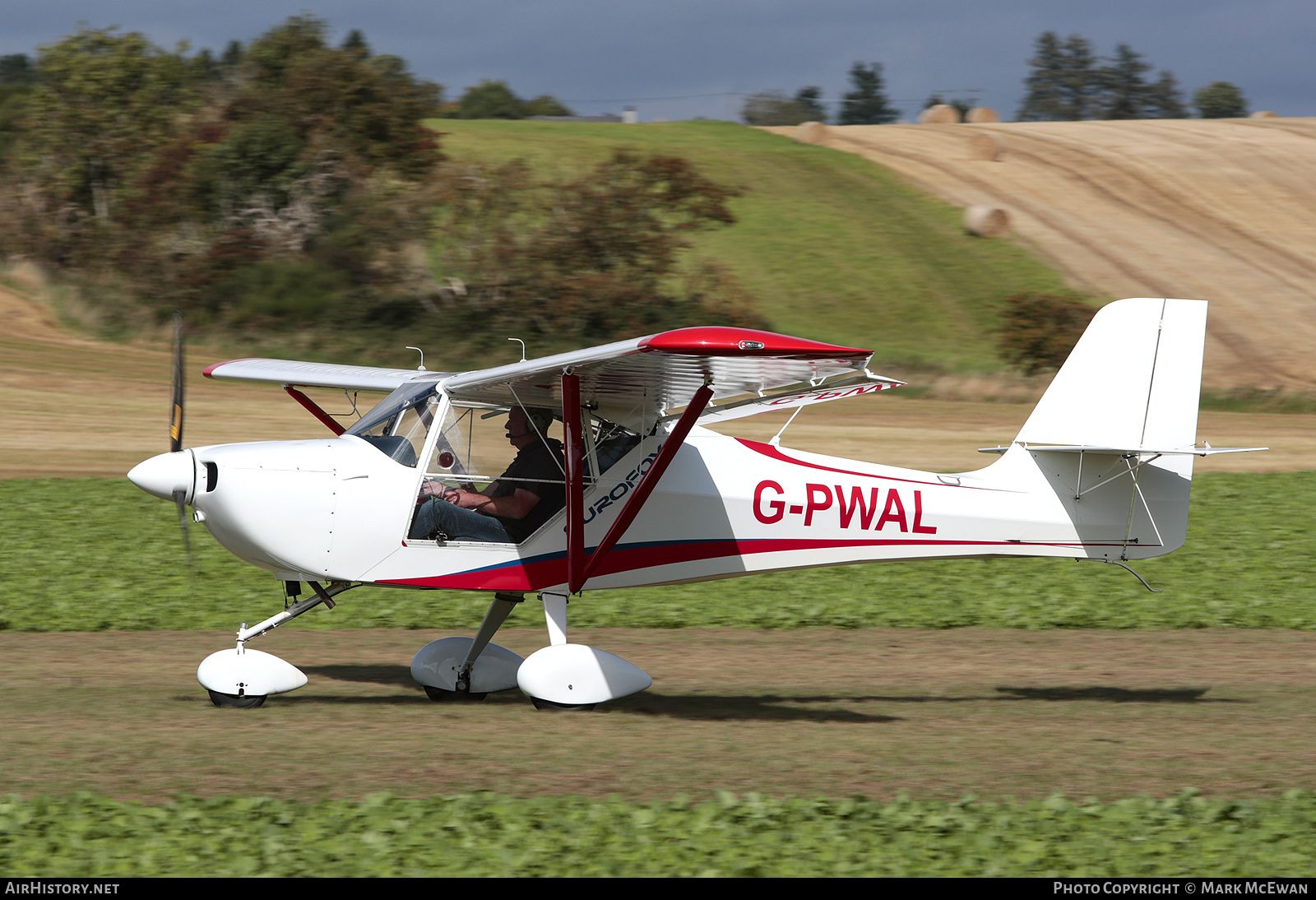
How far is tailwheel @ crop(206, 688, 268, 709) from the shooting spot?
26.9 ft

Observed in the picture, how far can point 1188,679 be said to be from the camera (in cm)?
1023

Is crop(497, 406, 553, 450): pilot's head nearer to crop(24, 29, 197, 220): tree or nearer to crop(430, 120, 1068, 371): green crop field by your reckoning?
crop(430, 120, 1068, 371): green crop field

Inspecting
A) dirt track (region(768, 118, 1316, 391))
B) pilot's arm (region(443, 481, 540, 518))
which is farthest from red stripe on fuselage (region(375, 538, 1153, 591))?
dirt track (region(768, 118, 1316, 391))

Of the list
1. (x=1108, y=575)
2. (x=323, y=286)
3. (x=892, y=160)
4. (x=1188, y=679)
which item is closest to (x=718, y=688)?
(x=1188, y=679)

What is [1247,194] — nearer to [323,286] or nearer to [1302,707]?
[323,286]

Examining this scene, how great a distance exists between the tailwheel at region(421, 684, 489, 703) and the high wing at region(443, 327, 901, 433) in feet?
7.59

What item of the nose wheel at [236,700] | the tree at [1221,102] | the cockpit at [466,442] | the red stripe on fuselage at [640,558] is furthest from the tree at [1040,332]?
the tree at [1221,102]

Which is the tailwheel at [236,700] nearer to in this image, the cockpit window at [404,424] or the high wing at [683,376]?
the cockpit window at [404,424]

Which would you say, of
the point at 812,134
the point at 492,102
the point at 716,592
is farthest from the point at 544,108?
the point at 716,592

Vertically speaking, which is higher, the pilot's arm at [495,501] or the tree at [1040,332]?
the tree at [1040,332]

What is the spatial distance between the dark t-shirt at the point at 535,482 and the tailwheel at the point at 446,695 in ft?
4.92

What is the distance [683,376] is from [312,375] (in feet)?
11.6

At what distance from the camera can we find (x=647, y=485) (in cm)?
835

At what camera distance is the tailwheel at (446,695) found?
363 inches
